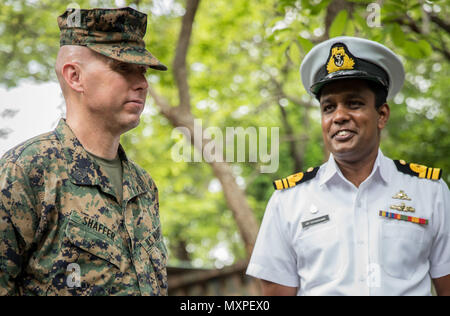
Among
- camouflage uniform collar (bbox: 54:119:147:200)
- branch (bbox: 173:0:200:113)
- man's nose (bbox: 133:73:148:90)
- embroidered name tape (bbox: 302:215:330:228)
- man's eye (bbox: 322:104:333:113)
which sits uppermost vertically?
branch (bbox: 173:0:200:113)

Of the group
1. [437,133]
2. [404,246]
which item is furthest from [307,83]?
[437,133]

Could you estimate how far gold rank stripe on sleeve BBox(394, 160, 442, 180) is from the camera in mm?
2281

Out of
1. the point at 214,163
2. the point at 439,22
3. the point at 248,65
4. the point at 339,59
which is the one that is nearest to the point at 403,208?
the point at 339,59

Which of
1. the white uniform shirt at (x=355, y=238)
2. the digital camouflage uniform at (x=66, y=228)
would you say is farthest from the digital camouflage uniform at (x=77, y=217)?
the white uniform shirt at (x=355, y=238)

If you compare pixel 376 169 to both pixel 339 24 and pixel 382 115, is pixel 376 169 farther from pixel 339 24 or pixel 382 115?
pixel 339 24

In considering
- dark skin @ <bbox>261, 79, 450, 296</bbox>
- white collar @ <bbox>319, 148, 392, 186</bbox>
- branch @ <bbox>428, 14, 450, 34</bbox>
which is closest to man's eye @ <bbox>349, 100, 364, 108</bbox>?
dark skin @ <bbox>261, 79, 450, 296</bbox>

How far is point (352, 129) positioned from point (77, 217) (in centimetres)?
126

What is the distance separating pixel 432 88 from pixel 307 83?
8145 millimetres

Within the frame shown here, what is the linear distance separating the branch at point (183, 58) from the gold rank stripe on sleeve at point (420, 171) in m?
4.29

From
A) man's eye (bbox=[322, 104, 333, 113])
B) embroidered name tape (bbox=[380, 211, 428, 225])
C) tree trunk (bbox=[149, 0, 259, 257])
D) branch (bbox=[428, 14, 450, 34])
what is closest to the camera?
embroidered name tape (bbox=[380, 211, 428, 225])

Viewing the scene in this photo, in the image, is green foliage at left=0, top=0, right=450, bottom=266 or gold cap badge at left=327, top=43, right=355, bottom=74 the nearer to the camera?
gold cap badge at left=327, top=43, right=355, bottom=74

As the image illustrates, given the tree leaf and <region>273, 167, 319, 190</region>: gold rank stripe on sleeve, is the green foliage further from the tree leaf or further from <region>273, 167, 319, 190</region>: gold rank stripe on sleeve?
<region>273, 167, 319, 190</region>: gold rank stripe on sleeve

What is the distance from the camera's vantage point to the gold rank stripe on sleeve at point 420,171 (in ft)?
7.48

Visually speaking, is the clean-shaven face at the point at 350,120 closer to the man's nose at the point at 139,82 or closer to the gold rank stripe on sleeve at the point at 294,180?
the gold rank stripe on sleeve at the point at 294,180
